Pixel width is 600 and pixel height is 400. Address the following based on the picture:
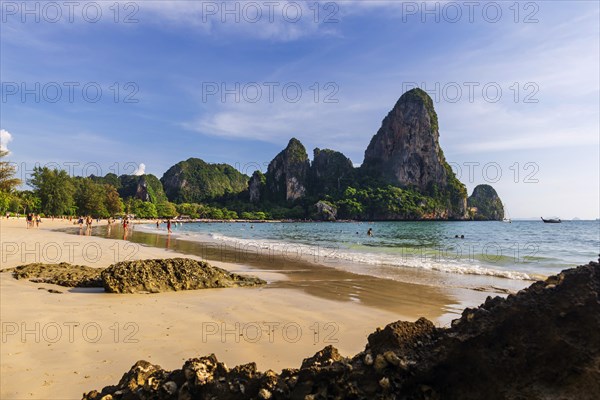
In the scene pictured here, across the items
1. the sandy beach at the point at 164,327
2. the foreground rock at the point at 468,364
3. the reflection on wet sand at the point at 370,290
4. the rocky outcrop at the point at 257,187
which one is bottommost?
the reflection on wet sand at the point at 370,290

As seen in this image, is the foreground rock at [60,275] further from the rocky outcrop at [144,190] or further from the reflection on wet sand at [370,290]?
the rocky outcrop at [144,190]

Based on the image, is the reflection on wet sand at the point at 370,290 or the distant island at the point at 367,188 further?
the distant island at the point at 367,188

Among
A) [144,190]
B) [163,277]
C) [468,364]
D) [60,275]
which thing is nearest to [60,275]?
[60,275]

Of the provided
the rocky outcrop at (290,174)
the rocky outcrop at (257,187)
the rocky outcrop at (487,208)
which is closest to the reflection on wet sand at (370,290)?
the rocky outcrop at (290,174)

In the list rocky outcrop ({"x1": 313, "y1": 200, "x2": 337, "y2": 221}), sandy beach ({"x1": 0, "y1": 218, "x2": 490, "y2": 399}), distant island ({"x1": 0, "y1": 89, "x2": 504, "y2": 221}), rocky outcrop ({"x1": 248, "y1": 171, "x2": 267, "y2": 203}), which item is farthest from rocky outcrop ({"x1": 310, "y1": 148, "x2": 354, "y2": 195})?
sandy beach ({"x1": 0, "y1": 218, "x2": 490, "y2": 399})

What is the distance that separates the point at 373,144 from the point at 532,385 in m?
196

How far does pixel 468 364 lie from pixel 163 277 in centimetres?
766

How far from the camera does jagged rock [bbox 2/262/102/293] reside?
8266 millimetres

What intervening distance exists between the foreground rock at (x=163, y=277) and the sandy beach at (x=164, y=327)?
0.42m

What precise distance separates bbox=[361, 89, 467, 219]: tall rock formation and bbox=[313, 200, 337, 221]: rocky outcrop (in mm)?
37574

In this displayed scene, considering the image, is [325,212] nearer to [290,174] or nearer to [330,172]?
[290,174]

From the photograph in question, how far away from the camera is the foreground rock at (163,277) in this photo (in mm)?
7840

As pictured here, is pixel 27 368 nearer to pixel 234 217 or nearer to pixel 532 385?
pixel 532 385

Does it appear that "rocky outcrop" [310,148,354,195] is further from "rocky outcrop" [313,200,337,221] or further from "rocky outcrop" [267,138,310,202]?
"rocky outcrop" [313,200,337,221]
